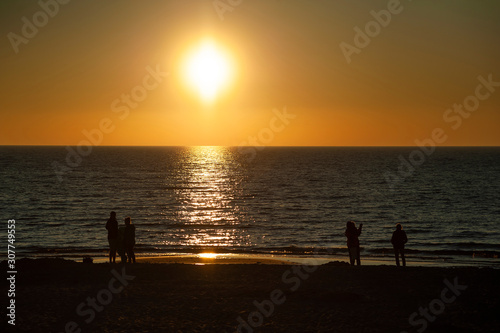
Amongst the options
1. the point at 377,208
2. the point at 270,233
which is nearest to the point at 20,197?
the point at 270,233

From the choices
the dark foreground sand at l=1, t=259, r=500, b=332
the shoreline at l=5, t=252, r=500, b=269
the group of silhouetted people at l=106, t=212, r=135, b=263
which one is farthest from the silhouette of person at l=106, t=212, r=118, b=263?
the shoreline at l=5, t=252, r=500, b=269

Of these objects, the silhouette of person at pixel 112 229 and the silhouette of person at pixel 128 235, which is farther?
the silhouette of person at pixel 112 229

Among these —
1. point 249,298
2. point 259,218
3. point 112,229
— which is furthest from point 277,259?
point 259,218

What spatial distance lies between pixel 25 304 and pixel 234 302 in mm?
6358

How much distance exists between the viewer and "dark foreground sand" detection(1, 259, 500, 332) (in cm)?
1355

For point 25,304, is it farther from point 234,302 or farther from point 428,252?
point 428,252

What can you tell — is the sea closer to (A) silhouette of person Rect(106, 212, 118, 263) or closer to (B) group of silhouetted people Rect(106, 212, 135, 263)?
(A) silhouette of person Rect(106, 212, 118, 263)

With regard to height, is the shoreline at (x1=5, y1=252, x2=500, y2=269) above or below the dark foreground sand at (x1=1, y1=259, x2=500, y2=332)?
above

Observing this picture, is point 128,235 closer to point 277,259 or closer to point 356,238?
point 356,238

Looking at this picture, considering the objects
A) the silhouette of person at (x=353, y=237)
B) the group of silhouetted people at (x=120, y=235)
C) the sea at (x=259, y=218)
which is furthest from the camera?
the sea at (x=259, y=218)

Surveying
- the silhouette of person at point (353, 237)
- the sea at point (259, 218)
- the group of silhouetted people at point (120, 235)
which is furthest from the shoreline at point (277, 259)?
the group of silhouetted people at point (120, 235)

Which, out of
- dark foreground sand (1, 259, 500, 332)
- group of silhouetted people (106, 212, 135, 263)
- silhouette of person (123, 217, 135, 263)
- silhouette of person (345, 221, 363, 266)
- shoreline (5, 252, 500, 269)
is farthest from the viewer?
shoreline (5, 252, 500, 269)

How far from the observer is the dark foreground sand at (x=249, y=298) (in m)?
13.6

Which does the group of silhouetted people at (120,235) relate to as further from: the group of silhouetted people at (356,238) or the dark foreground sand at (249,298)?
the group of silhouetted people at (356,238)
